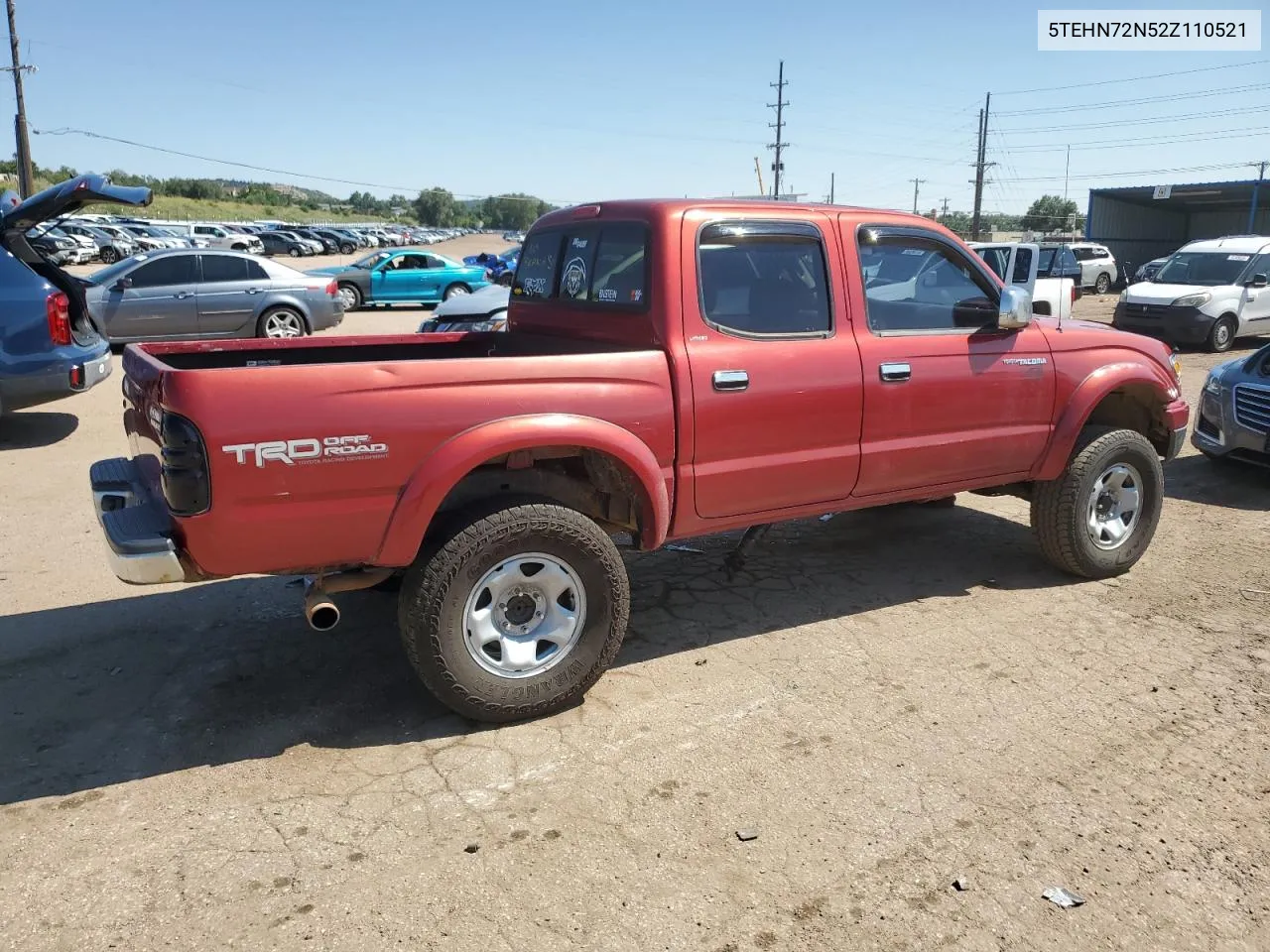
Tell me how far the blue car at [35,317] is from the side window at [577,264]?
192 inches

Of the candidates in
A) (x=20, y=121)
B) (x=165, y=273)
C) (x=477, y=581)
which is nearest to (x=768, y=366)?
(x=477, y=581)

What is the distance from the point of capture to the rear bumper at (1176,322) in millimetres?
16016

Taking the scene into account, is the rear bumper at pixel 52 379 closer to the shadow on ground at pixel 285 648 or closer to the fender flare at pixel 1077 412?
the shadow on ground at pixel 285 648

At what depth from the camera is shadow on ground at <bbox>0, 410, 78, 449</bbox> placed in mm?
8633

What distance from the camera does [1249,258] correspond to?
17.0m

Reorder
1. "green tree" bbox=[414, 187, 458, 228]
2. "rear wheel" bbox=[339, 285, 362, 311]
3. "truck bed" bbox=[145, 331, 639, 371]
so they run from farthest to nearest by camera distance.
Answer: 1. "green tree" bbox=[414, 187, 458, 228]
2. "rear wheel" bbox=[339, 285, 362, 311]
3. "truck bed" bbox=[145, 331, 639, 371]

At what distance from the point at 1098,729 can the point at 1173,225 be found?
148 ft

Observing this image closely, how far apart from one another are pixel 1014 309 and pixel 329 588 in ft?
11.5

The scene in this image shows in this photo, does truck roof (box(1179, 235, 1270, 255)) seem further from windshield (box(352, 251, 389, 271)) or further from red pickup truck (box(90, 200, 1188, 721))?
windshield (box(352, 251, 389, 271))

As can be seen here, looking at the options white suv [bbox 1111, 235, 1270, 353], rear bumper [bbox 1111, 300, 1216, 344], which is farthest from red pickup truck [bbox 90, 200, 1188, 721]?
white suv [bbox 1111, 235, 1270, 353]

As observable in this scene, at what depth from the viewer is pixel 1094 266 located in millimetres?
30516

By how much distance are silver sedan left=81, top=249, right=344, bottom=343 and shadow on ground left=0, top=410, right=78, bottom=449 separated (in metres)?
4.26

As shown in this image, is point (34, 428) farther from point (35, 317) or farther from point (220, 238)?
point (220, 238)

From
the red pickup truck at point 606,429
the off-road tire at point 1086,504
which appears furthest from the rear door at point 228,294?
the off-road tire at point 1086,504
